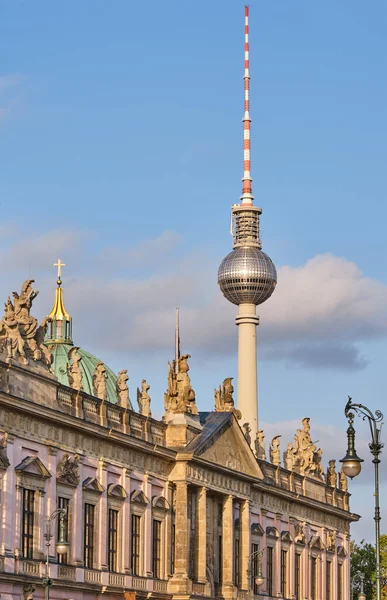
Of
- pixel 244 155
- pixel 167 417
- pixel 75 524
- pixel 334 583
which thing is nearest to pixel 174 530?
pixel 167 417

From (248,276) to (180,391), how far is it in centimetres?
8237

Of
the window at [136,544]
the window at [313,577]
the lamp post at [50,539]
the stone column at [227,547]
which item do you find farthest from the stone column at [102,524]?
the window at [313,577]

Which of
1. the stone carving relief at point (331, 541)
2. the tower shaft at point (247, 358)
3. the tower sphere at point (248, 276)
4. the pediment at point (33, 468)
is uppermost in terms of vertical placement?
the tower sphere at point (248, 276)

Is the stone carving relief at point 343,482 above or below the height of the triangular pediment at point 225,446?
above

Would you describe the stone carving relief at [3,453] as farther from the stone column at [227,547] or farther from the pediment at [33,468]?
the stone column at [227,547]

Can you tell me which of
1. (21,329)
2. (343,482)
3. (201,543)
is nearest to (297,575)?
(343,482)

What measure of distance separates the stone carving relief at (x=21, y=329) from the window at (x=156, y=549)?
19.6 m

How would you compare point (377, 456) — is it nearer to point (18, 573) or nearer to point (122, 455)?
point (18, 573)

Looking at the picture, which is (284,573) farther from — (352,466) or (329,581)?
(352,466)

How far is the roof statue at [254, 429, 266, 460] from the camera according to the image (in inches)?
4395

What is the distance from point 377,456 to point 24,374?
82.5 ft

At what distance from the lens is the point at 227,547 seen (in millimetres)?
97562

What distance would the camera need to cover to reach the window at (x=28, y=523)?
235ft

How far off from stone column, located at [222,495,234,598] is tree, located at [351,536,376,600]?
243 feet
